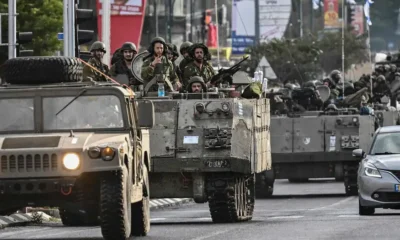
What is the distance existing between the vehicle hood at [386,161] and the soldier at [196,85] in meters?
2.63

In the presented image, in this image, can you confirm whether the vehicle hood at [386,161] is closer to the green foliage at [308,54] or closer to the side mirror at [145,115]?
the side mirror at [145,115]

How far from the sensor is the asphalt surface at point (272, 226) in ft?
62.6

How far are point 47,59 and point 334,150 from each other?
16.9 metres

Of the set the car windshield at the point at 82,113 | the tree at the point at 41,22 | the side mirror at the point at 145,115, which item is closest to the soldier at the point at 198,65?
the car windshield at the point at 82,113

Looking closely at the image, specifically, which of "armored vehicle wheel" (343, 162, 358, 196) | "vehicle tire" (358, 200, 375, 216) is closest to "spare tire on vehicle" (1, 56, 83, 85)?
"vehicle tire" (358, 200, 375, 216)

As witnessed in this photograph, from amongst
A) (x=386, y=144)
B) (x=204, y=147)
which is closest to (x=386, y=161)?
(x=386, y=144)

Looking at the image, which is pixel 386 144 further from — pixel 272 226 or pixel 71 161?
pixel 71 161

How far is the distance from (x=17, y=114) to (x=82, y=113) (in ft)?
2.29

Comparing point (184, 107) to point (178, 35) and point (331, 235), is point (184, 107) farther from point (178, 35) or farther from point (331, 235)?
point (178, 35)

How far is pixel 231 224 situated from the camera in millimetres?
22406

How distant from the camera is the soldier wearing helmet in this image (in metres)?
23.7

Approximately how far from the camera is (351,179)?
34.2m

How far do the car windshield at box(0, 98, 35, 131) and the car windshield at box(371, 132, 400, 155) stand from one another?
760cm

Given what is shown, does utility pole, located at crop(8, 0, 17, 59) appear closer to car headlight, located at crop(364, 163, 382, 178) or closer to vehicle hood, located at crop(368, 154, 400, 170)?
vehicle hood, located at crop(368, 154, 400, 170)
